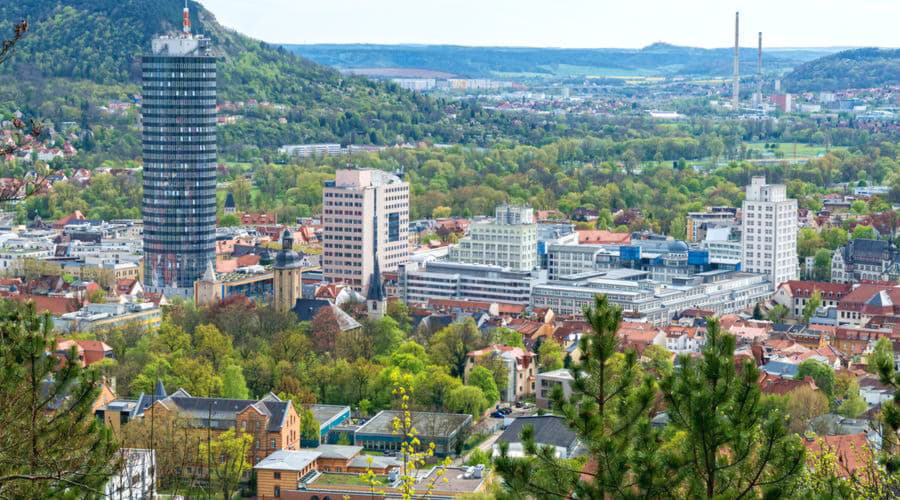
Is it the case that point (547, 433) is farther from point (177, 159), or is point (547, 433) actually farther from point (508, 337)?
point (177, 159)

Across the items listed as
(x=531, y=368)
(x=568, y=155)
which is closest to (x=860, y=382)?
(x=531, y=368)

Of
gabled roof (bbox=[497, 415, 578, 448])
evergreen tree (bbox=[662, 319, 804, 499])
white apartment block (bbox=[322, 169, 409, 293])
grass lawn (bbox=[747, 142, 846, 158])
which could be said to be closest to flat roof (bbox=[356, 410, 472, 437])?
gabled roof (bbox=[497, 415, 578, 448])

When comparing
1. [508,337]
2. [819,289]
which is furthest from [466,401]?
[819,289]

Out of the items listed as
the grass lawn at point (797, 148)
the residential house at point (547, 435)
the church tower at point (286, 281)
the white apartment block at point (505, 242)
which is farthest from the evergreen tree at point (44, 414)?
the grass lawn at point (797, 148)

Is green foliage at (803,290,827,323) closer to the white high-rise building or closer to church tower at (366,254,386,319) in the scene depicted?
the white high-rise building

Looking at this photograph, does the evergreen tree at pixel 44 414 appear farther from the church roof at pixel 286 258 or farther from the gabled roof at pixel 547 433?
the church roof at pixel 286 258

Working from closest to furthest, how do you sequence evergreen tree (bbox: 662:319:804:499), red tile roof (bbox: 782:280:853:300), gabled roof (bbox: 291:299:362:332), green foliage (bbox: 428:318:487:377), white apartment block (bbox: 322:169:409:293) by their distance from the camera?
1. evergreen tree (bbox: 662:319:804:499)
2. green foliage (bbox: 428:318:487:377)
3. gabled roof (bbox: 291:299:362:332)
4. red tile roof (bbox: 782:280:853:300)
5. white apartment block (bbox: 322:169:409:293)
